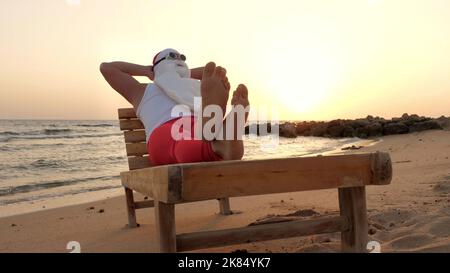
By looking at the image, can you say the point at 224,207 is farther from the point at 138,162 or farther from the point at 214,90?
the point at 214,90

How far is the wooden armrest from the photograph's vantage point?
1868 millimetres

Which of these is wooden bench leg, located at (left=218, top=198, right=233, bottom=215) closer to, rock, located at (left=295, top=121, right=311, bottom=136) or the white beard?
the white beard

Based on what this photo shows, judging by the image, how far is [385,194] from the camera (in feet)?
14.7

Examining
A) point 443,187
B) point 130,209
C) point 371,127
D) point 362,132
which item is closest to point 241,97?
point 130,209

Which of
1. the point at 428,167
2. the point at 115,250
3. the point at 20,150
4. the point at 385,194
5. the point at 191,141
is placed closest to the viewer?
the point at 191,141

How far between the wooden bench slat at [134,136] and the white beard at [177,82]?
1145mm

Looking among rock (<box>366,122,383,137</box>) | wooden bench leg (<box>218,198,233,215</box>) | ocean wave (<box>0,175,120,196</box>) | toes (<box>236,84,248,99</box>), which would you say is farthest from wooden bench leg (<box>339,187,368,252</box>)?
rock (<box>366,122,383,137</box>)

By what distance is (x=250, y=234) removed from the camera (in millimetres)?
2250

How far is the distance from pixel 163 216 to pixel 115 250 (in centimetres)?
138

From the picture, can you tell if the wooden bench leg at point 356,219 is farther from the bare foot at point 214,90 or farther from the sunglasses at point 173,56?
the sunglasses at point 173,56

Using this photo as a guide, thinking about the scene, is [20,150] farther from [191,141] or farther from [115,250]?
[191,141]

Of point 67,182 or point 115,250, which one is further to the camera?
point 67,182

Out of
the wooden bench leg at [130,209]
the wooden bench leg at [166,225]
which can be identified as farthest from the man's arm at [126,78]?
the wooden bench leg at [166,225]
